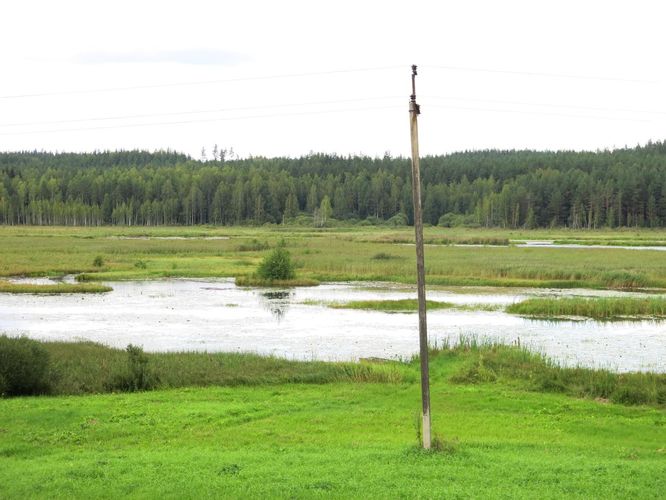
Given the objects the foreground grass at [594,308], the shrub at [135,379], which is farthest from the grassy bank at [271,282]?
the shrub at [135,379]

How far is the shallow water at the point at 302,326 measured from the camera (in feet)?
Answer: 117

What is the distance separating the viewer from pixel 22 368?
23.7 m

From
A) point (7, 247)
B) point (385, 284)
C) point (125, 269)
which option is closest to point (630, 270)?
point (385, 284)

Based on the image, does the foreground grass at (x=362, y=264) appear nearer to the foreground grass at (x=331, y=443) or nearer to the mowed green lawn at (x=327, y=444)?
the foreground grass at (x=331, y=443)

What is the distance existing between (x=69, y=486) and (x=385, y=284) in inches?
2177

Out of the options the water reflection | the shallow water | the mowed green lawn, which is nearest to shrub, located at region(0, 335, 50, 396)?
the mowed green lawn

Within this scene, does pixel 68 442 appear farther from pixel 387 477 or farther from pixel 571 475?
pixel 571 475

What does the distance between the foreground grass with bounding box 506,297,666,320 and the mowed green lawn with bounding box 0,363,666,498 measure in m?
23.6

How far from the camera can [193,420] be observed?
2022 cm

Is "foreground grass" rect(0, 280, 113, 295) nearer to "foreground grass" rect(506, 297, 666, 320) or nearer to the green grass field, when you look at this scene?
the green grass field

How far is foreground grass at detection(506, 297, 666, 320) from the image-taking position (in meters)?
47.6

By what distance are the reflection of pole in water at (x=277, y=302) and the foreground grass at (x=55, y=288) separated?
13.0 m

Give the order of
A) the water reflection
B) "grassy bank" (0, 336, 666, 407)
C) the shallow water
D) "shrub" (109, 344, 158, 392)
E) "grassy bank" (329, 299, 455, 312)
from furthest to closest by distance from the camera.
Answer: "grassy bank" (329, 299, 455, 312)
the water reflection
the shallow water
"shrub" (109, 344, 158, 392)
"grassy bank" (0, 336, 666, 407)

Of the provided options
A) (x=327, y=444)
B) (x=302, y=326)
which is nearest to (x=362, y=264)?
(x=302, y=326)
